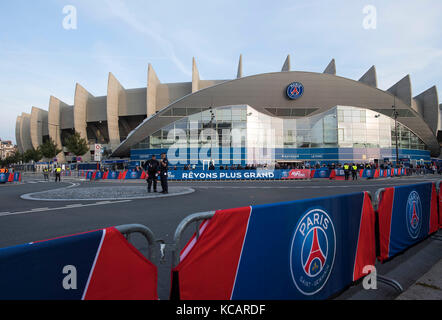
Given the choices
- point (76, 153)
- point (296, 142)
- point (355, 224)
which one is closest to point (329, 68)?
point (296, 142)

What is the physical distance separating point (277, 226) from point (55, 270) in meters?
1.83

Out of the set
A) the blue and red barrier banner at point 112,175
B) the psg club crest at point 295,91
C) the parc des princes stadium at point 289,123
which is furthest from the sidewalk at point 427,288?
the psg club crest at point 295,91

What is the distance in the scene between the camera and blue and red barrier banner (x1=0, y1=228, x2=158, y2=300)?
50.9 inches

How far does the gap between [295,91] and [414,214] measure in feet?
141

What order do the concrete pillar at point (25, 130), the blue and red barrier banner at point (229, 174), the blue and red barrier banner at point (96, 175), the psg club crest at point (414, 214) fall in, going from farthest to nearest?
the concrete pillar at point (25, 130), the blue and red barrier banner at point (96, 175), the blue and red barrier banner at point (229, 174), the psg club crest at point (414, 214)

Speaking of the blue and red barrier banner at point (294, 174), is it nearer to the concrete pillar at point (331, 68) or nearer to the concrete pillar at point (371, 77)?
the concrete pillar at point (331, 68)

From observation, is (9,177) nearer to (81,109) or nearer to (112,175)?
(112,175)

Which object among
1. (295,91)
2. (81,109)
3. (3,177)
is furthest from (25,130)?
(295,91)

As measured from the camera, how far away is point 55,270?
1.43 metres

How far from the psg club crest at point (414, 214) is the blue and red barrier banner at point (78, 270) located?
4.66 meters

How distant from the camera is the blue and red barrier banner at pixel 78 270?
1292 mm
